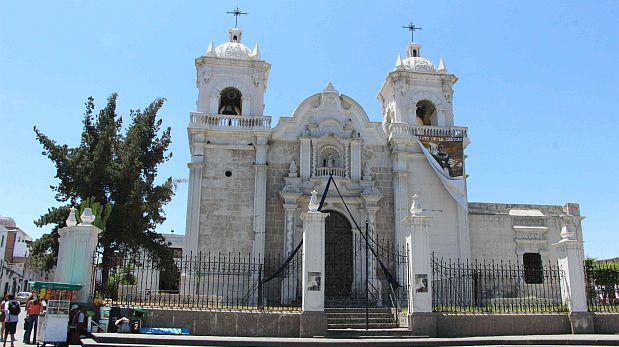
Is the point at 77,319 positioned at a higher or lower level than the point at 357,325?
higher

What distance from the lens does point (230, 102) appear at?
2669cm

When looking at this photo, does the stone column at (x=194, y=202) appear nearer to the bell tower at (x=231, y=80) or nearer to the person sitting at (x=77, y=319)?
the bell tower at (x=231, y=80)

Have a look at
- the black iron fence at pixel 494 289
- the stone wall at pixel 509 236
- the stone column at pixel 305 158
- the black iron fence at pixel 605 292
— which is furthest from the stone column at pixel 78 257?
the stone wall at pixel 509 236

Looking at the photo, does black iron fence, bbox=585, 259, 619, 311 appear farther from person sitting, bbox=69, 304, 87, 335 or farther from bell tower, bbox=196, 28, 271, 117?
bell tower, bbox=196, 28, 271, 117

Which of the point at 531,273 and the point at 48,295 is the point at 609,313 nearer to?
the point at 531,273

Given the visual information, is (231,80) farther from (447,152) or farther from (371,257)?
(447,152)

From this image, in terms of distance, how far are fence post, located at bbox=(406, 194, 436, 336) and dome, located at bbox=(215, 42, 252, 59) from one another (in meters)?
13.8

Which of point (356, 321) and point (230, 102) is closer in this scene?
point (356, 321)

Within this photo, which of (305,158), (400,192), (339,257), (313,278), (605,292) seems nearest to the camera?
(313,278)

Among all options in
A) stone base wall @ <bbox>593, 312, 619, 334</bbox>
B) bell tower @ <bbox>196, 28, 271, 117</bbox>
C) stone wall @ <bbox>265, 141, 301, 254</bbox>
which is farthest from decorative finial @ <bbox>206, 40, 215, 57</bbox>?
stone base wall @ <bbox>593, 312, 619, 334</bbox>

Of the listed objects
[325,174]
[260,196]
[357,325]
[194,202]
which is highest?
[325,174]

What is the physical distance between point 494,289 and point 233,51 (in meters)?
15.4

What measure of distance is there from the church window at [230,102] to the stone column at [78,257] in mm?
12670

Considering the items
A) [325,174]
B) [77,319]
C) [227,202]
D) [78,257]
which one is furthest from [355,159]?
[77,319]
